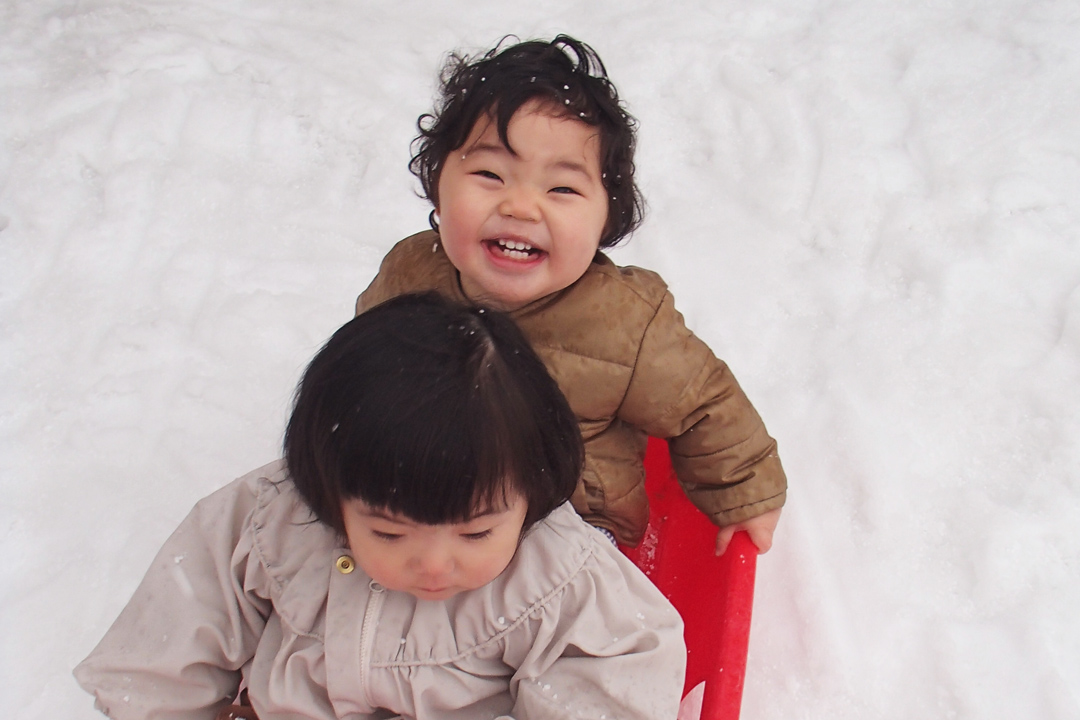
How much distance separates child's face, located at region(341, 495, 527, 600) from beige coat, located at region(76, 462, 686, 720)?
89 millimetres

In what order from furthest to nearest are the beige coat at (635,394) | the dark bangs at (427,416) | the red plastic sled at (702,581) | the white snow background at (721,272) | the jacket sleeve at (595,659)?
the white snow background at (721,272), the beige coat at (635,394), the red plastic sled at (702,581), the jacket sleeve at (595,659), the dark bangs at (427,416)

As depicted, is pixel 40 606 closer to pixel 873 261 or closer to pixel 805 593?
pixel 805 593

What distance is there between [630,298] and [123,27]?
1.66 m

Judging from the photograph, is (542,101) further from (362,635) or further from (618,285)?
(362,635)

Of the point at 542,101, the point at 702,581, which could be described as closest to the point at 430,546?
the point at 542,101

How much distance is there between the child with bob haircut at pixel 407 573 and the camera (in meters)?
0.76

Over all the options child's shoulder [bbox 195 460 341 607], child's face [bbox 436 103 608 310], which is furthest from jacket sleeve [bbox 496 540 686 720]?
child's face [bbox 436 103 608 310]

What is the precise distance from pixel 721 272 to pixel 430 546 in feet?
3.79

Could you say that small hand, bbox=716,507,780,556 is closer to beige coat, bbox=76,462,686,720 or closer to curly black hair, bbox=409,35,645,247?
beige coat, bbox=76,462,686,720

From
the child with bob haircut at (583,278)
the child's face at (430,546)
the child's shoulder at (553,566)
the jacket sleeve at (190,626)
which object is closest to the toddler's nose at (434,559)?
the child's face at (430,546)

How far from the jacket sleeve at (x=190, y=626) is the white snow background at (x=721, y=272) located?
0.31 metres

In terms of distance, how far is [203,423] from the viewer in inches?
61.4

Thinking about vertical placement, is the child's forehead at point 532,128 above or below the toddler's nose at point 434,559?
above

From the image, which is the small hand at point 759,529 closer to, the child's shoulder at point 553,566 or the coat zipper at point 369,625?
the child's shoulder at point 553,566
